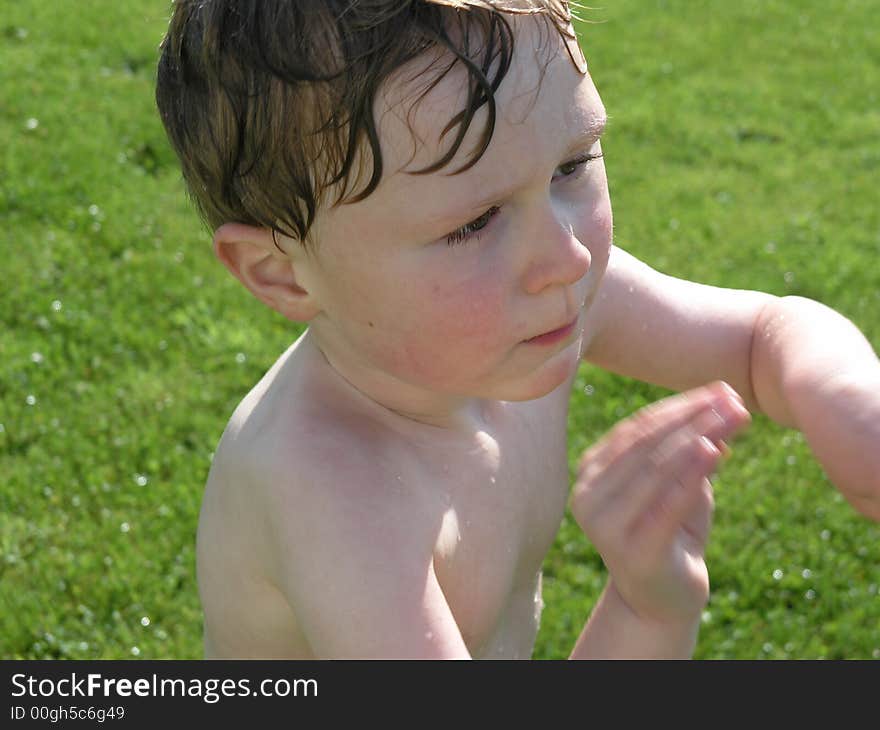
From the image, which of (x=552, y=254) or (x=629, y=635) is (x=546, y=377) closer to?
(x=552, y=254)

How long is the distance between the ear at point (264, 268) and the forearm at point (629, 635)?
0.69 m

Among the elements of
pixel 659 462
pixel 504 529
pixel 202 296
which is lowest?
pixel 202 296

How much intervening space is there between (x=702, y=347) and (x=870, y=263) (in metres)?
3.54

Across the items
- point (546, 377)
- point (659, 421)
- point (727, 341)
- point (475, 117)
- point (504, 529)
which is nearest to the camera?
point (475, 117)

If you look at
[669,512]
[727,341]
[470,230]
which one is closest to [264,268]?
[470,230]

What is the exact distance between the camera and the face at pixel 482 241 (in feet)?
5.59

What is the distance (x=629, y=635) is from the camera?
200 cm

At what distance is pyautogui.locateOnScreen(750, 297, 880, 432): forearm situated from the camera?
81.8 inches

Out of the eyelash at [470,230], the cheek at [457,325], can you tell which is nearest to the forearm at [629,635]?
the cheek at [457,325]

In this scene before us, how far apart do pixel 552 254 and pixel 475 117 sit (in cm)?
23

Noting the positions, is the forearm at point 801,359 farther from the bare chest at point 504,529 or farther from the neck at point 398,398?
the neck at point 398,398

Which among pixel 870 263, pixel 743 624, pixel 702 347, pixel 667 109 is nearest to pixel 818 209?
pixel 870 263

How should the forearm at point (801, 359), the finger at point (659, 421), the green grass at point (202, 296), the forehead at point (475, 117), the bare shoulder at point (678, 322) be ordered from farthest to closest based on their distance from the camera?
the green grass at point (202, 296)
the bare shoulder at point (678, 322)
the forearm at point (801, 359)
the finger at point (659, 421)
the forehead at point (475, 117)
